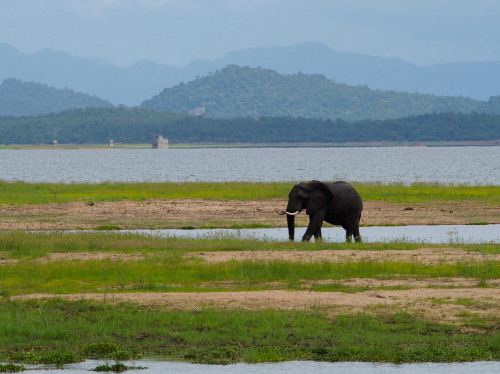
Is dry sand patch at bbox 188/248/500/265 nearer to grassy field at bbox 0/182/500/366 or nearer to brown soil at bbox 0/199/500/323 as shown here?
brown soil at bbox 0/199/500/323

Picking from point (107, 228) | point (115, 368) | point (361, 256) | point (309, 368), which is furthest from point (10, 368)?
point (107, 228)

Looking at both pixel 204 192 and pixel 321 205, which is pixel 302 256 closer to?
pixel 321 205

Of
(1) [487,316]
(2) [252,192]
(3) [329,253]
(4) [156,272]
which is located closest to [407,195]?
(2) [252,192]

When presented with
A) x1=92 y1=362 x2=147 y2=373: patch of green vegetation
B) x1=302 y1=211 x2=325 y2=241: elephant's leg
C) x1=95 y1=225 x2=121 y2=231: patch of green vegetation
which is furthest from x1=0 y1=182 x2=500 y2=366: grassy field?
x1=95 y1=225 x2=121 y2=231: patch of green vegetation

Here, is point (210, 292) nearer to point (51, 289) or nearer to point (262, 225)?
point (51, 289)

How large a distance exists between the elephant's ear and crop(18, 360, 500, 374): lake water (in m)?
15.2

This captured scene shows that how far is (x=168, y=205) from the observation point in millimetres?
49844

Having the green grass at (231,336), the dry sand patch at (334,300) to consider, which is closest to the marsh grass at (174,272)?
the dry sand patch at (334,300)

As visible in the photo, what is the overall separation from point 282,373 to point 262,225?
25006mm

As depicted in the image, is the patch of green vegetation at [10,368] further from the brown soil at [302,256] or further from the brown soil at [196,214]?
the brown soil at [196,214]

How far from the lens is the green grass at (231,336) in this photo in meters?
17.0

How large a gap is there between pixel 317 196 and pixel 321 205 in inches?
12.4

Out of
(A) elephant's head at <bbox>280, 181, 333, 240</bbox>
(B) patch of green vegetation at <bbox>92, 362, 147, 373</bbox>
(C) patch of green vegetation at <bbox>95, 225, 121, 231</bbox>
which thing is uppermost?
(A) elephant's head at <bbox>280, 181, 333, 240</bbox>

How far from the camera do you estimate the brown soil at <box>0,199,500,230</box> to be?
4162 cm
